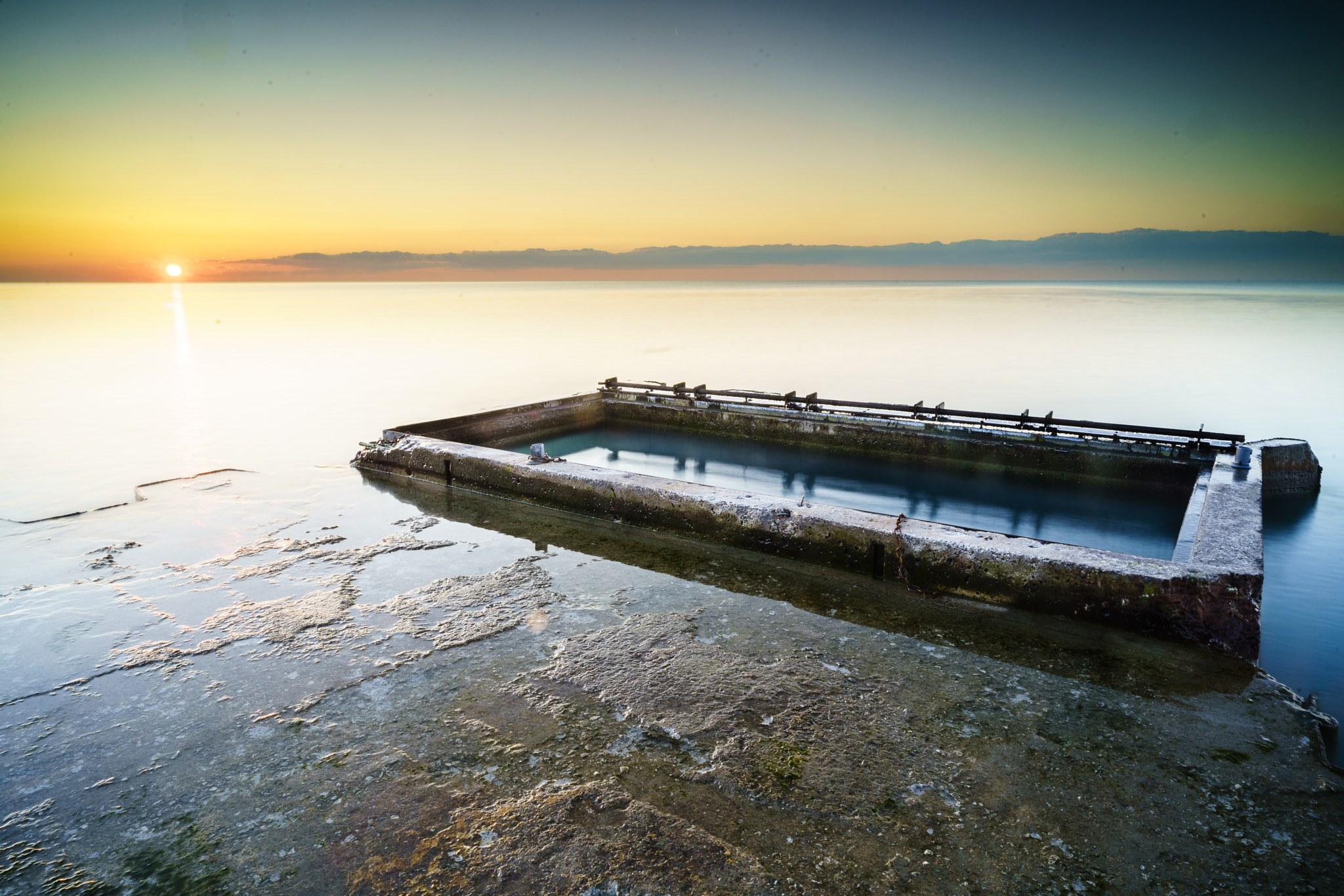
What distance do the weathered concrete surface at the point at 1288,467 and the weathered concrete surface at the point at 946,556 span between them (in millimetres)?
5668

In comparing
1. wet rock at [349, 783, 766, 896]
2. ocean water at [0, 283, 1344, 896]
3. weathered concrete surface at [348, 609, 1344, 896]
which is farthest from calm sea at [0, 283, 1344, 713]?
wet rock at [349, 783, 766, 896]

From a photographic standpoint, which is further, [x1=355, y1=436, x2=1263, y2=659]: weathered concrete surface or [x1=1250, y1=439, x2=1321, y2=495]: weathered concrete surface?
[x1=1250, y1=439, x2=1321, y2=495]: weathered concrete surface

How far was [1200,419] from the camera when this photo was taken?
14.3m

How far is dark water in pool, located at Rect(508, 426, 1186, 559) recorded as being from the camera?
7004 millimetres

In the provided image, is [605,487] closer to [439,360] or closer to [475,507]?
[475,507]

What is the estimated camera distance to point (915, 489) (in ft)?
27.5

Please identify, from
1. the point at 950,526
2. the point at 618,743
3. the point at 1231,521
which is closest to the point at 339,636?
the point at 618,743

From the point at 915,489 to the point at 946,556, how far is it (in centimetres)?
388

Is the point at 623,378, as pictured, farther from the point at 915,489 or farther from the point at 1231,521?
the point at 1231,521

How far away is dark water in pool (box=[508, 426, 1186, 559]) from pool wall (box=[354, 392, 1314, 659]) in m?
0.26

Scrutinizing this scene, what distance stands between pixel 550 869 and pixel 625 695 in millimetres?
1109

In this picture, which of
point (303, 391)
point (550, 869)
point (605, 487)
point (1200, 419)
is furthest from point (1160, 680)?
point (303, 391)

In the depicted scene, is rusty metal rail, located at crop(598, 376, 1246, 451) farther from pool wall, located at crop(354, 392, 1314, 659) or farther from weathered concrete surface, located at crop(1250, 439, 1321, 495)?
weathered concrete surface, located at crop(1250, 439, 1321, 495)

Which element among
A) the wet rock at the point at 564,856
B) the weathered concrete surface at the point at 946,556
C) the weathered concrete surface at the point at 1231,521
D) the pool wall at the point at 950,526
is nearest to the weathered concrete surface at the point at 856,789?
the wet rock at the point at 564,856
